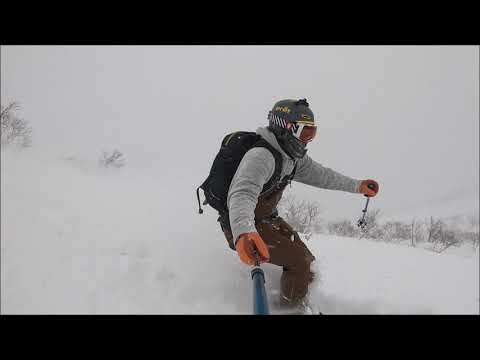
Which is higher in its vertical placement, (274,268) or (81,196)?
(81,196)

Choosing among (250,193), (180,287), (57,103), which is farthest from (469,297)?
(57,103)

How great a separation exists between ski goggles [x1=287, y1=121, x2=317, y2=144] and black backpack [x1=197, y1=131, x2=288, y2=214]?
29 cm

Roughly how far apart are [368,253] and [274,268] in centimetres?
155

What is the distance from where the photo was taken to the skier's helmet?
3.21 meters

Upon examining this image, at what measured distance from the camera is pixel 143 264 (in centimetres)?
312

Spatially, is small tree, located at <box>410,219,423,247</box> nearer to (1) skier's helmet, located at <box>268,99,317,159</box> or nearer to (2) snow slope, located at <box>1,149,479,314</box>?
(2) snow slope, located at <box>1,149,479,314</box>

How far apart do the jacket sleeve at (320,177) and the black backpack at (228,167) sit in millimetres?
990

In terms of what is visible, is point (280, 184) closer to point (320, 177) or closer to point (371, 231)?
point (320, 177)

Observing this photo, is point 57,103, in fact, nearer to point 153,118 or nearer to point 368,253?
point 153,118

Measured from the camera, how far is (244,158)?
9.77 feet

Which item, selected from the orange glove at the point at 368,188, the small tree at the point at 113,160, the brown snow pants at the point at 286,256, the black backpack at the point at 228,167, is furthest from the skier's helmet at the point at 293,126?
the small tree at the point at 113,160

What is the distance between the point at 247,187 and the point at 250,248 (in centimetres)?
58

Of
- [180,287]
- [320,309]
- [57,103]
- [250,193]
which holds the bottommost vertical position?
[320,309]

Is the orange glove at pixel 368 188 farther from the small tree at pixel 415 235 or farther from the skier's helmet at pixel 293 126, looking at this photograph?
the small tree at pixel 415 235
